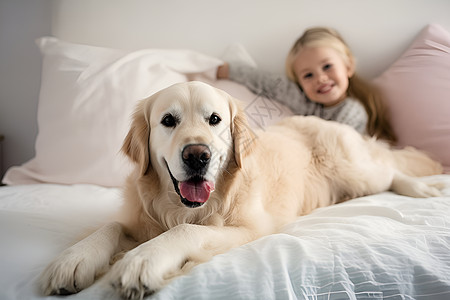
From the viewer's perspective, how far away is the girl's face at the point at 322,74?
6.77ft

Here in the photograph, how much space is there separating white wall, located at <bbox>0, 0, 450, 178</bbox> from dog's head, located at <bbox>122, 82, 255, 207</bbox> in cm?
132

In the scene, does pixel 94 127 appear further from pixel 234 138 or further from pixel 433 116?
pixel 433 116

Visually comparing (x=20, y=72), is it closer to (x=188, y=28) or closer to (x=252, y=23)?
(x=188, y=28)

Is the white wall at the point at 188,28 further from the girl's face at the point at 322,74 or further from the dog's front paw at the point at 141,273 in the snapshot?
the dog's front paw at the point at 141,273

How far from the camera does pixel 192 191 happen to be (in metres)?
0.88

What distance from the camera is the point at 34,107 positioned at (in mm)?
2291

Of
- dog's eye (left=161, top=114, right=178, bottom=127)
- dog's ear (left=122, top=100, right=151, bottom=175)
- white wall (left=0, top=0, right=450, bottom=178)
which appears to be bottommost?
dog's ear (left=122, top=100, right=151, bottom=175)

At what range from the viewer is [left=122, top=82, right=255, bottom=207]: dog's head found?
85 cm

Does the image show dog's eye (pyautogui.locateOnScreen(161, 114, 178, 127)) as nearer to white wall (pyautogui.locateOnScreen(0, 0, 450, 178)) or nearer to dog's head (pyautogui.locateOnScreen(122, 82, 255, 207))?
dog's head (pyautogui.locateOnScreen(122, 82, 255, 207))

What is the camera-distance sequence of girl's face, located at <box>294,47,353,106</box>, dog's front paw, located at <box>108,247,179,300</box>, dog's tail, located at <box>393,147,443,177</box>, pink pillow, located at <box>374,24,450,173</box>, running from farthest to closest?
1. girl's face, located at <box>294,47,353,106</box>
2. pink pillow, located at <box>374,24,450,173</box>
3. dog's tail, located at <box>393,147,443,177</box>
4. dog's front paw, located at <box>108,247,179,300</box>

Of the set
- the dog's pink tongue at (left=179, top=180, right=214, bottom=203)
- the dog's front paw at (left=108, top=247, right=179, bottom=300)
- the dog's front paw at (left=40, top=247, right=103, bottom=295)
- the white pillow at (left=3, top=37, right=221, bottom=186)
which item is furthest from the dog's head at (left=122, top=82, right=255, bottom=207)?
the white pillow at (left=3, top=37, right=221, bottom=186)

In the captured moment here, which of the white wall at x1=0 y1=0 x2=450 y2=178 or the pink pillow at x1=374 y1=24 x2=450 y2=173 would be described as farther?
the white wall at x1=0 y1=0 x2=450 y2=178

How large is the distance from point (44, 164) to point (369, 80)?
6.63 ft

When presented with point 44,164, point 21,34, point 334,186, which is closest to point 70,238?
point 44,164
